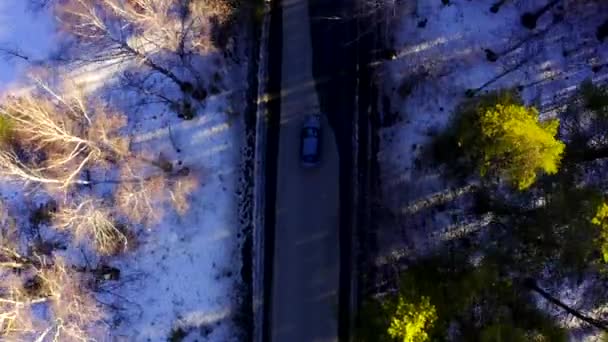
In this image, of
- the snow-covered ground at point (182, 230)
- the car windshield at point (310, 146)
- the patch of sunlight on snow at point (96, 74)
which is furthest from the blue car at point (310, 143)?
the patch of sunlight on snow at point (96, 74)

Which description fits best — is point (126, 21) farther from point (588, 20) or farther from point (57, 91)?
point (588, 20)

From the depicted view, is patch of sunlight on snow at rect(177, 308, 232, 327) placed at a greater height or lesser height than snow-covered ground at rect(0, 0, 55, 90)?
lesser

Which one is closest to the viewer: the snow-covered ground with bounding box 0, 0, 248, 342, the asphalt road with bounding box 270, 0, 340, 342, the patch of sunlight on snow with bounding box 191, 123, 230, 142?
the snow-covered ground with bounding box 0, 0, 248, 342

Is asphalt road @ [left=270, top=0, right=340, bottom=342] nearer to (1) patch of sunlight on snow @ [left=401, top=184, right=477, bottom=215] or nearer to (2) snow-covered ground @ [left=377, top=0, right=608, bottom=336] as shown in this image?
(2) snow-covered ground @ [left=377, top=0, right=608, bottom=336]

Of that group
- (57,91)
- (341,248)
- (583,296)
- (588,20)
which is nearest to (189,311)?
(341,248)

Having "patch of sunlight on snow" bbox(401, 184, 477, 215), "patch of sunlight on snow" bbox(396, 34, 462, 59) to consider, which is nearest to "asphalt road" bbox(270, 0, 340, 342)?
"patch of sunlight on snow" bbox(401, 184, 477, 215)

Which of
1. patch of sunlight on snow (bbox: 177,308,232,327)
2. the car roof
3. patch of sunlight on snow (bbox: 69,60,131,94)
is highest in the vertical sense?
patch of sunlight on snow (bbox: 69,60,131,94)

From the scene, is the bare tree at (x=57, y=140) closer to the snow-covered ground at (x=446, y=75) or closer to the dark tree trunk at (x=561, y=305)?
the snow-covered ground at (x=446, y=75)
